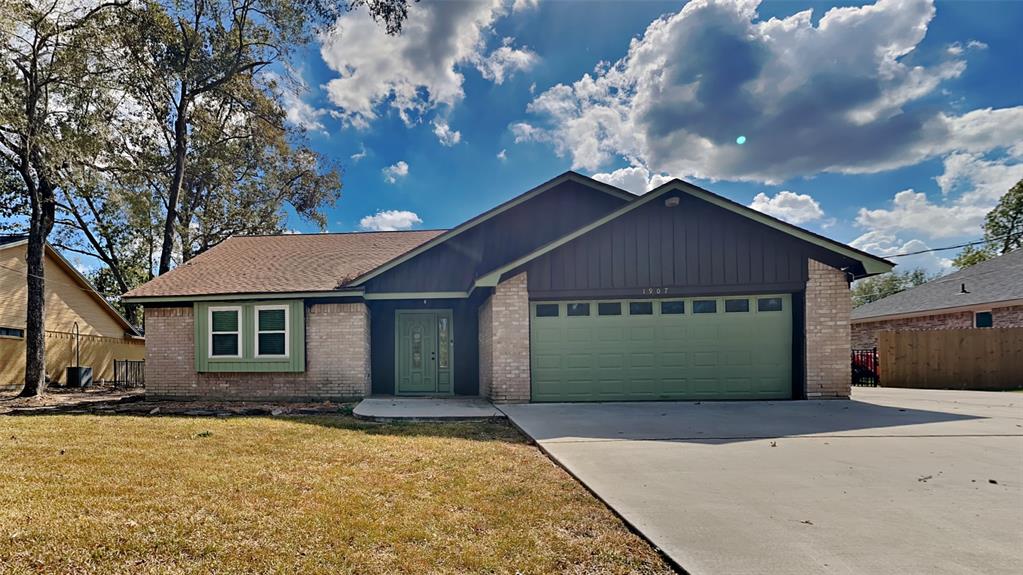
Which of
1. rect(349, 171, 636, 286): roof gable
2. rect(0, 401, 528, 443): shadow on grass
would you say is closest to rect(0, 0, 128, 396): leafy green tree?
rect(0, 401, 528, 443): shadow on grass

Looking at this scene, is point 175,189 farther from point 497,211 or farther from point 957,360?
point 957,360

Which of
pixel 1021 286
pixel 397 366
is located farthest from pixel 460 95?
pixel 1021 286

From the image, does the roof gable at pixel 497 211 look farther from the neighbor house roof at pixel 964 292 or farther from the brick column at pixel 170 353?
the neighbor house roof at pixel 964 292

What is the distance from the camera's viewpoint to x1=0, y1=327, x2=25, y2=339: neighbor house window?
15855 mm

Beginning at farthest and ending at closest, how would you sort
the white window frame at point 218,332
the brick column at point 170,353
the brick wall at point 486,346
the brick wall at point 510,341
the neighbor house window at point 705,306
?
the brick column at point 170,353
the white window frame at point 218,332
the brick wall at point 486,346
the neighbor house window at point 705,306
the brick wall at point 510,341

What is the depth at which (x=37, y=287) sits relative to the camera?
1238cm

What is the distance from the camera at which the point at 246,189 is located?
2588 centimetres

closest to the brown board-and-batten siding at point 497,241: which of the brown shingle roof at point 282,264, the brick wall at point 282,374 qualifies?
the brick wall at point 282,374

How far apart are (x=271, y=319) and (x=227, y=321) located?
108cm

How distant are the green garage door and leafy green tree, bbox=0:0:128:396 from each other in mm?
12909

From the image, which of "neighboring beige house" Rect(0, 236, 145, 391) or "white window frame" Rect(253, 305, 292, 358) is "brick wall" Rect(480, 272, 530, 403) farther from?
"neighboring beige house" Rect(0, 236, 145, 391)

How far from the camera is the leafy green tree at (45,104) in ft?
38.1

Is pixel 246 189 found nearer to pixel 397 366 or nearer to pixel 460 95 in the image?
pixel 460 95

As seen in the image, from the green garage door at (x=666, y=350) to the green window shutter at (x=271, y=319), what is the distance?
6033 millimetres
